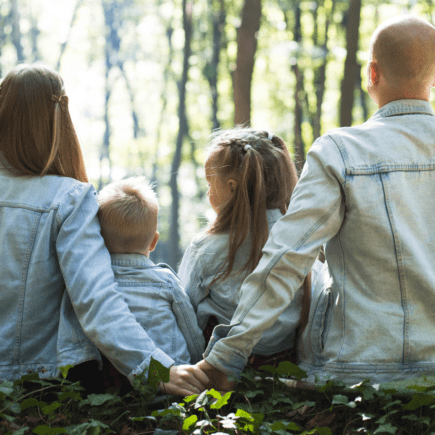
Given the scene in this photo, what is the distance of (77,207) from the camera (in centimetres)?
278

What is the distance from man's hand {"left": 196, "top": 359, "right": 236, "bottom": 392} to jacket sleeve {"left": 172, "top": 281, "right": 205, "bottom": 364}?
0.41 m

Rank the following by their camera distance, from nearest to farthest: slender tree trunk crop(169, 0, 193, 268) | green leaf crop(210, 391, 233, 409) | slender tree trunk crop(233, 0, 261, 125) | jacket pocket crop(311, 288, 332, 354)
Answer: green leaf crop(210, 391, 233, 409), jacket pocket crop(311, 288, 332, 354), slender tree trunk crop(233, 0, 261, 125), slender tree trunk crop(169, 0, 193, 268)

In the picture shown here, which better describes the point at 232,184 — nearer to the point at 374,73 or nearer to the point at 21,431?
the point at 374,73

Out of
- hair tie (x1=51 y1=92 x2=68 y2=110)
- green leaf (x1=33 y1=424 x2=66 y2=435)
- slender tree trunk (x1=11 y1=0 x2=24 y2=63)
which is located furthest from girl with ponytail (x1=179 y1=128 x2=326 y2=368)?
slender tree trunk (x1=11 y1=0 x2=24 y2=63)

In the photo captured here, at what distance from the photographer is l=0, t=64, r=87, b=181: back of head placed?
9.28ft

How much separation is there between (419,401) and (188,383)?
102cm

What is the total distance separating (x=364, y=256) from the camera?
7.80ft

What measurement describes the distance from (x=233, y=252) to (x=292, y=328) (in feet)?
1.72

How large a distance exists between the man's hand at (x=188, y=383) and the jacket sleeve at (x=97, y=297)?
4.1 inches

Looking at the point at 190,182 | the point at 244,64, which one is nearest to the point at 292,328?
the point at 244,64

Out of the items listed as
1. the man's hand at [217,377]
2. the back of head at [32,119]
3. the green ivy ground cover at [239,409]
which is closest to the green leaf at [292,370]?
the green ivy ground cover at [239,409]

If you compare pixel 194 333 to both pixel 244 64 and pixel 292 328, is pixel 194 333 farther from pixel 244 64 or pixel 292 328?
pixel 244 64

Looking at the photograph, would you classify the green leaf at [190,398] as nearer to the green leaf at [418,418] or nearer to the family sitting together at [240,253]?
the family sitting together at [240,253]

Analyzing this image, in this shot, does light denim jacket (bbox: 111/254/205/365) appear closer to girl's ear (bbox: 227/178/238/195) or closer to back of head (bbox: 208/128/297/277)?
back of head (bbox: 208/128/297/277)
